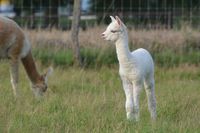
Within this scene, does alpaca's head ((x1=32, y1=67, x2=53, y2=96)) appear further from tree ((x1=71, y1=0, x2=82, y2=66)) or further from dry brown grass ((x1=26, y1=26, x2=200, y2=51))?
dry brown grass ((x1=26, y1=26, x2=200, y2=51))

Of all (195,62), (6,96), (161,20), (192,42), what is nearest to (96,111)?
(6,96)

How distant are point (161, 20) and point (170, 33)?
219 inches

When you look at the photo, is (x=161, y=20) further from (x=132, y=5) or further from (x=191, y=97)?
(x=191, y=97)

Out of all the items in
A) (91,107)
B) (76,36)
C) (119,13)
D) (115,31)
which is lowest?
(119,13)

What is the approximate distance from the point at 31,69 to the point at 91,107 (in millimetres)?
2820

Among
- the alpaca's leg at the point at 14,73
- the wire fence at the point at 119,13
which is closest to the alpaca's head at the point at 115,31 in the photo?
the alpaca's leg at the point at 14,73

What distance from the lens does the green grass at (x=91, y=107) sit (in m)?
7.61

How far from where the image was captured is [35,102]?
952cm

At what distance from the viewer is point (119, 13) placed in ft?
74.8

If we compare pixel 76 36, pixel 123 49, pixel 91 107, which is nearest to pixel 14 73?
pixel 91 107

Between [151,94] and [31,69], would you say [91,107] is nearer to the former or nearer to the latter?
[151,94]

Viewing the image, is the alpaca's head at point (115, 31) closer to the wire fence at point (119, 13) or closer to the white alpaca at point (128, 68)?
the white alpaca at point (128, 68)

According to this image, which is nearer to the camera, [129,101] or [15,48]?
[129,101]

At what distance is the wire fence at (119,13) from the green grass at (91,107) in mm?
6038
